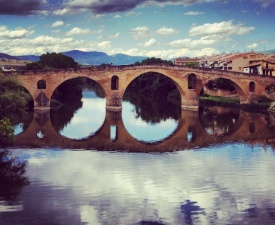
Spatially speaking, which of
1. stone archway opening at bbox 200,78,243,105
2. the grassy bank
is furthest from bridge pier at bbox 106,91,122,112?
stone archway opening at bbox 200,78,243,105

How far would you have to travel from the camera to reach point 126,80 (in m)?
42.3

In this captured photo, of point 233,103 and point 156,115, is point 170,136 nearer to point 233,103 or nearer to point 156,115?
point 156,115

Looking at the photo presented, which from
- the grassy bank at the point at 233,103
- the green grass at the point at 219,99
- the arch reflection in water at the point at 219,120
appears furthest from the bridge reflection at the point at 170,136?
the green grass at the point at 219,99

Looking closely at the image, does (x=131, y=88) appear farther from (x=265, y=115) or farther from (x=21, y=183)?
(x=21, y=183)

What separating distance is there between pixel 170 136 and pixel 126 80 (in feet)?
47.7

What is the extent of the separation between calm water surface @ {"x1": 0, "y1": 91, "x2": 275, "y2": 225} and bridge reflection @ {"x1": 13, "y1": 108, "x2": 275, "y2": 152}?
0.06 m

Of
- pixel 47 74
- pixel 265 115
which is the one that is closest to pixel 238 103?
pixel 265 115

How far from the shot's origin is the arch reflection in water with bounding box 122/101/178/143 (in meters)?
28.5

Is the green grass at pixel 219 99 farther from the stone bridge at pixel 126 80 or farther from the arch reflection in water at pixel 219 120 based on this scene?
the arch reflection in water at pixel 219 120

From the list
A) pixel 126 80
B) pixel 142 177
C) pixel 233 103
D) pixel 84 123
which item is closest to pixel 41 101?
pixel 126 80

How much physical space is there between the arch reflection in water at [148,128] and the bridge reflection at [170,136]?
1.44 feet

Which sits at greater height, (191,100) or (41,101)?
(41,101)

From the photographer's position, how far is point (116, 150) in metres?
23.5

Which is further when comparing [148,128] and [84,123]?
[84,123]
